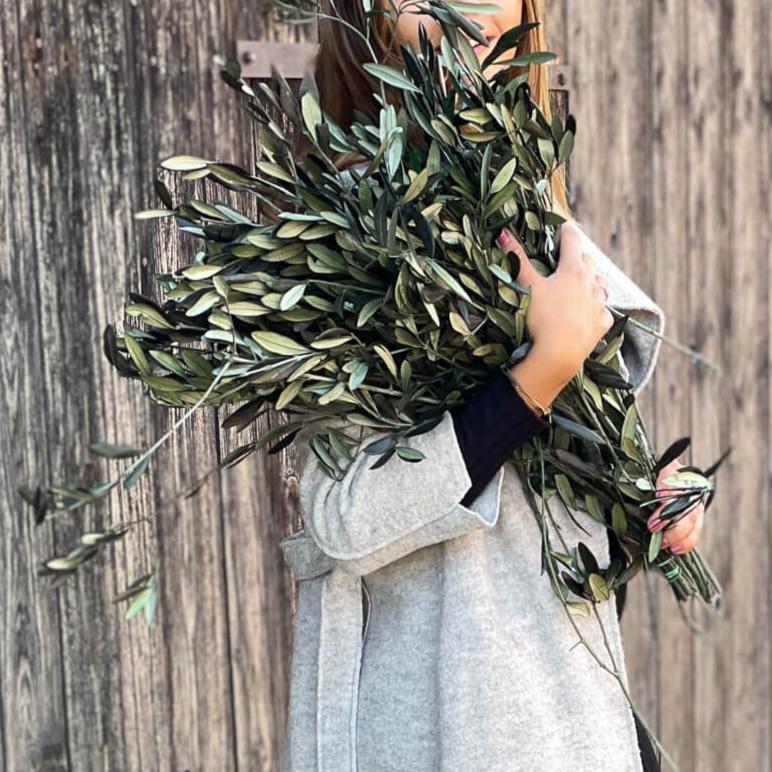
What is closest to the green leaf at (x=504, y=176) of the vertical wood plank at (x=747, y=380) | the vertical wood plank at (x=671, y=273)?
the vertical wood plank at (x=671, y=273)

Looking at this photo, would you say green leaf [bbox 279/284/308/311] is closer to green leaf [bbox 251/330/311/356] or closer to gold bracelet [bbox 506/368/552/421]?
green leaf [bbox 251/330/311/356]

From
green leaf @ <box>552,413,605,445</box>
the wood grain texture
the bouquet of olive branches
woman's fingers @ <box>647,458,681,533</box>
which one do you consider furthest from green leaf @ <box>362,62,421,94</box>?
the wood grain texture

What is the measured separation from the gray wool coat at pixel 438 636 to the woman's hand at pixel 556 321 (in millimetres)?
114

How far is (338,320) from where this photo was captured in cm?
112

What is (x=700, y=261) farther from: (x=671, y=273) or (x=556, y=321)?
(x=556, y=321)

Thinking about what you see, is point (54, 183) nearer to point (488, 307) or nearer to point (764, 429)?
point (488, 307)

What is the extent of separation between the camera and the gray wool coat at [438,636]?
1.17 m

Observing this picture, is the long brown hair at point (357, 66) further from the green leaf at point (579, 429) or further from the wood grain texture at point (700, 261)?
the wood grain texture at point (700, 261)

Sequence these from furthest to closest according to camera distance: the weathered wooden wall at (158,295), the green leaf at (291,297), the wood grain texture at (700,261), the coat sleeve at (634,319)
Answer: the wood grain texture at (700,261)
the weathered wooden wall at (158,295)
the coat sleeve at (634,319)
the green leaf at (291,297)

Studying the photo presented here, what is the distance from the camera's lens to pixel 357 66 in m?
1.28

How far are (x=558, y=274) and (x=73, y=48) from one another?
107 cm

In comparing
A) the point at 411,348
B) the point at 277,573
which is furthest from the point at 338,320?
the point at 277,573

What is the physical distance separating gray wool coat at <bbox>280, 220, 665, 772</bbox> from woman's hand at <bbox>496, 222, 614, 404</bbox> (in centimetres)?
11

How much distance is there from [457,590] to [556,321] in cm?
32
